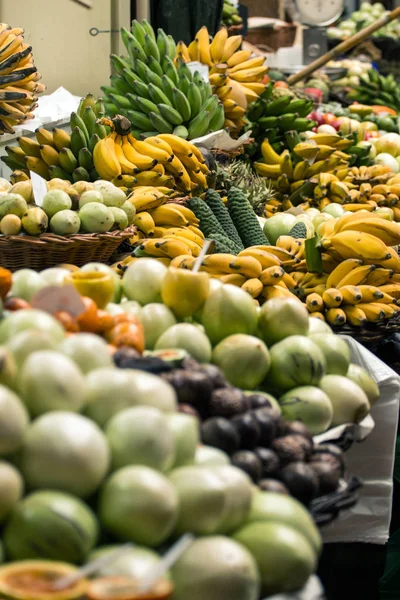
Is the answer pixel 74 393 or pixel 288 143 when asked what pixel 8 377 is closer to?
pixel 74 393

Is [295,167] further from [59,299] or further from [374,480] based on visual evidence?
[59,299]

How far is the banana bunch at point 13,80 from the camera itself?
373cm

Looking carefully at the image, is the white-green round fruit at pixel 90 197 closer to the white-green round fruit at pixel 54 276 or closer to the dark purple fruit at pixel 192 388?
the white-green round fruit at pixel 54 276

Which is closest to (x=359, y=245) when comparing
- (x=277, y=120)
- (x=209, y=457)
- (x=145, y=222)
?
(x=145, y=222)

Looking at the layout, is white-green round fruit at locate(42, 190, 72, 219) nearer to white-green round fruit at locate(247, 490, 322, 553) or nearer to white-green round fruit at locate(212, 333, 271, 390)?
white-green round fruit at locate(212, 333, 271, 390)

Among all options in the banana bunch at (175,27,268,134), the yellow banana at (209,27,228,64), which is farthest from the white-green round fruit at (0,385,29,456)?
the yellow banana at (209,27,228,64)

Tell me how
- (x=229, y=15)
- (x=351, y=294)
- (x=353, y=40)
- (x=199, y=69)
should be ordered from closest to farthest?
1. (x=351, y=294)
2. (x=199, y=69)
3. (x=353, y=40)
4. (x=229, y=15)

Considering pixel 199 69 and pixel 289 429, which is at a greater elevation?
pixel 199 69

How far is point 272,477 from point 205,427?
14cm

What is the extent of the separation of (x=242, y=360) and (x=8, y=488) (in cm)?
61

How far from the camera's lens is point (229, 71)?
457cm

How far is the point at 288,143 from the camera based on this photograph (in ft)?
13.8

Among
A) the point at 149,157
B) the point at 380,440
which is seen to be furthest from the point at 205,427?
the point at 149,157

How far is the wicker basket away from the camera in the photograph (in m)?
2.21
